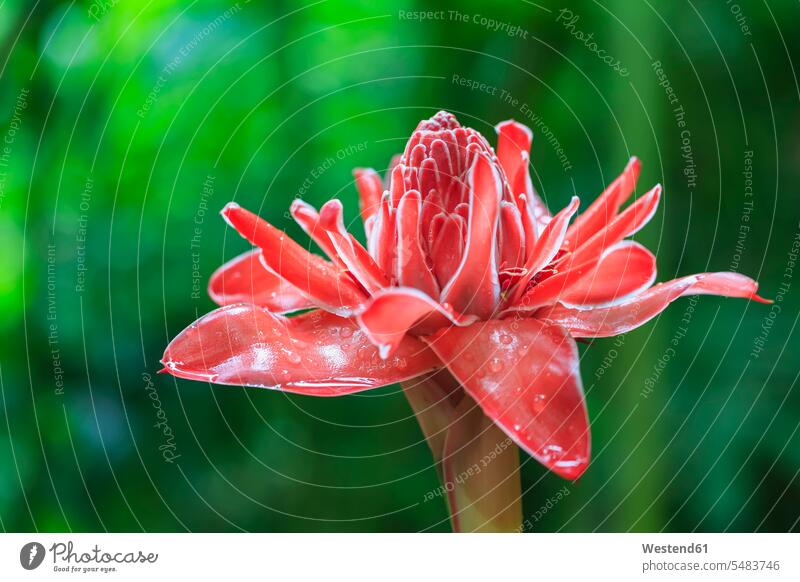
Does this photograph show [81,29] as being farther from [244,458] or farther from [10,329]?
[244,458]

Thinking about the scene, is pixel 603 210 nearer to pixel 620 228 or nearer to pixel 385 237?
pixel 620 228

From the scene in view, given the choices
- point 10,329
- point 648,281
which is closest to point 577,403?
point 648,281

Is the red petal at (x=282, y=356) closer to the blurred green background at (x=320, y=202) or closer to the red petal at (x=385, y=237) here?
the red petal at (x=385, y=237)

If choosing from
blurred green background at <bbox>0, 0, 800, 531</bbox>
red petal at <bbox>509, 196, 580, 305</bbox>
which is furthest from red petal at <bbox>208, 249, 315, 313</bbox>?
blurred green background at <bbox>0, 0, 800, 531</bbox>

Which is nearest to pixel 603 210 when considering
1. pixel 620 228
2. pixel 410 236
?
pixel 620 228
